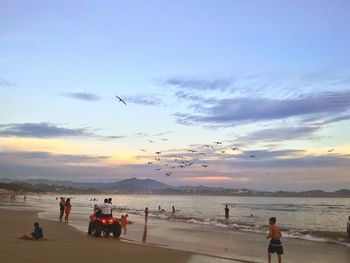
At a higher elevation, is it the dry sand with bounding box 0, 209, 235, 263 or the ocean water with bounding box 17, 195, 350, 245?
the ocean water with bounding box 17, 195, 350, 245

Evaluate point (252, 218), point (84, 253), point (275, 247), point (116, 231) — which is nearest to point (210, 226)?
point (252, 218)

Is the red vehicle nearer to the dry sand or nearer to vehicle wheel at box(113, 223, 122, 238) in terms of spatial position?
vehicle wheel at box(113, 223, 122, 238)

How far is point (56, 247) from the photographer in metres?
15.9

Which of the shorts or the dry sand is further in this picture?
the shorts

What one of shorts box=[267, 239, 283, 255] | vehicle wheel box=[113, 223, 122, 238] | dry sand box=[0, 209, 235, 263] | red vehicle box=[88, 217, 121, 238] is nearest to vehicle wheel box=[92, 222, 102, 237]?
red vehicle box=[88, 217, 121, 238]

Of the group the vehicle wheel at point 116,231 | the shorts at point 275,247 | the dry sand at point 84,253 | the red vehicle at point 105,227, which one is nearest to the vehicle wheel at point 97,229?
the red vehicle at point 105,227

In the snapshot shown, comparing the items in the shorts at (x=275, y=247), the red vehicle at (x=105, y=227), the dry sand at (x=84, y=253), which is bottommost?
the dry sand at (x=84, y=253)

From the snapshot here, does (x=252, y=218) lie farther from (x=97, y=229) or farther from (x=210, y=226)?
(x=97, y=229)

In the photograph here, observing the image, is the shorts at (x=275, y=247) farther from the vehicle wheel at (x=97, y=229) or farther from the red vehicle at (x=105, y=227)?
the vehicle wheel at (x=97, y=229)

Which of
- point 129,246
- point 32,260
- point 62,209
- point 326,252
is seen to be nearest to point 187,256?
point 129,246

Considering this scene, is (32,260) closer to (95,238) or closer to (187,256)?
(187,256)

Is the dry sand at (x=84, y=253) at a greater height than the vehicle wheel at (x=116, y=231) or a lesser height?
lesser

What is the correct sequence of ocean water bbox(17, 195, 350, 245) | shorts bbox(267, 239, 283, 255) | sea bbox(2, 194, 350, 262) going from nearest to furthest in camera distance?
shorts bbox(267, 239, 283, 255), sea bbox(2, 194, 350, 262), ocean water bbox(17, 195, 350, 245)

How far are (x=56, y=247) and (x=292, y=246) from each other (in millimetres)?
13570
